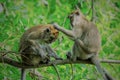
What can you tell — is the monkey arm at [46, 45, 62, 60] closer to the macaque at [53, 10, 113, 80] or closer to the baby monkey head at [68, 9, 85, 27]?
the macaque at [53, 10, 113, 80]

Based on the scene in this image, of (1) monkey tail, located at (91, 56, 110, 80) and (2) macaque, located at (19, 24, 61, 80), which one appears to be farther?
(2) macaque, located at (19, 24, 61, 80)

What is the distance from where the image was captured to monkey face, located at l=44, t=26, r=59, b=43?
8.46 metres

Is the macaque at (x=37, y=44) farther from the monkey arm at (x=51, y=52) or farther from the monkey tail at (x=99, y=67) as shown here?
the monkey tail at (x=99, y=67)

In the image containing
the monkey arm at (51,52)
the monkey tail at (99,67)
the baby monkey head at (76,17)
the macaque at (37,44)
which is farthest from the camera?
the baby monkey head at (76,17)

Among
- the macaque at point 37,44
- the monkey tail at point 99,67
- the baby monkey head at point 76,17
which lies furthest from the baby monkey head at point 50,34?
the monkey tail at point 99,67

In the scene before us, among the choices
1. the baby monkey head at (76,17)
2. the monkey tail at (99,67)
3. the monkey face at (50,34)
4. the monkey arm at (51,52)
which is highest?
the baby monkey head at (76,17)

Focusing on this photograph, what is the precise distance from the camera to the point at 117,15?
1015 centimetres

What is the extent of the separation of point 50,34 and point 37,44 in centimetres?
26

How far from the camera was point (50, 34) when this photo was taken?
8500mm

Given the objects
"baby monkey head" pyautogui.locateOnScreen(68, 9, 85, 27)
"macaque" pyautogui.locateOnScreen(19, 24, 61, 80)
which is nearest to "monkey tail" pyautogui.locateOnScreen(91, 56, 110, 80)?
"macaque" pyautogui.locateOnScreen(19, 24, 61, 80)

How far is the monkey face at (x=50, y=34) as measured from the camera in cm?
846

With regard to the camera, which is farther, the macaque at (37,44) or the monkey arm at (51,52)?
the monkey arm at (51,52)

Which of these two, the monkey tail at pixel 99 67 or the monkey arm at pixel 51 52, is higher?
the monkey arm at pixel 51 52

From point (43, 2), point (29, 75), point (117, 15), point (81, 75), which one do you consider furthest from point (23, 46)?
point (43, 2)
